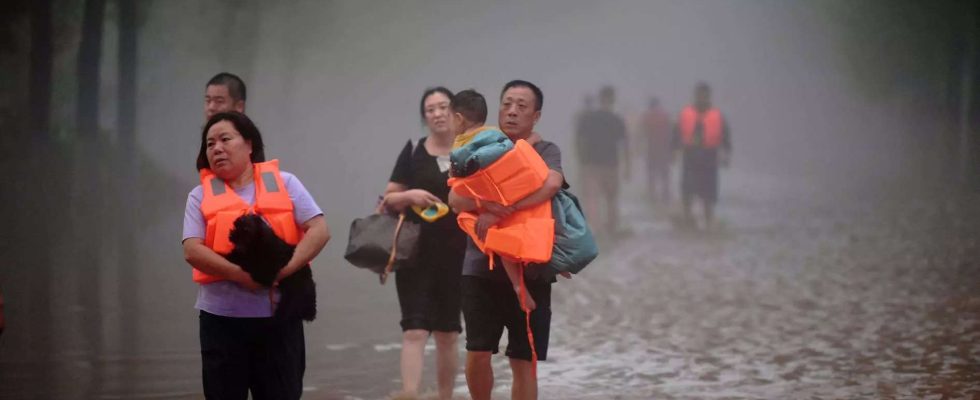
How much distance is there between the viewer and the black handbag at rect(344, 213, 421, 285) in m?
5.99

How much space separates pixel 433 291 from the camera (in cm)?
611

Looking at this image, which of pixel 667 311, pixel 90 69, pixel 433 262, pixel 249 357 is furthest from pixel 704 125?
pixel 249 357

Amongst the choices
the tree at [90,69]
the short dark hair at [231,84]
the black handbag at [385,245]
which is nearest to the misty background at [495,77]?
the tree at [90,69]

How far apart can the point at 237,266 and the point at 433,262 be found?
1920 mm

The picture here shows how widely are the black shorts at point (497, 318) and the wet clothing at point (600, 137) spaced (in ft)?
34.8

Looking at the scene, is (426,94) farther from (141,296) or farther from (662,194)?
(662,194)

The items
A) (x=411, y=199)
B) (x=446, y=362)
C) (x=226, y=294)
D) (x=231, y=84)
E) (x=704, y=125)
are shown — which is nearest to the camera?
(x=226, y=294)

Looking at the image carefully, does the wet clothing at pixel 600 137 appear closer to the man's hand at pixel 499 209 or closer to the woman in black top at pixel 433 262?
the woman in black top at pixel 433 262

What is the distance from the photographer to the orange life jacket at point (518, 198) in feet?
15.6

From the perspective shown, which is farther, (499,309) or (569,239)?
(499,309)

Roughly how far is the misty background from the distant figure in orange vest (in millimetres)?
167

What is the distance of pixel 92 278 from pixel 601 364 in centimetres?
597

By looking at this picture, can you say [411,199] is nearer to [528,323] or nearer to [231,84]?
[231,84]

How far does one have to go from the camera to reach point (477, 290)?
5.08m
